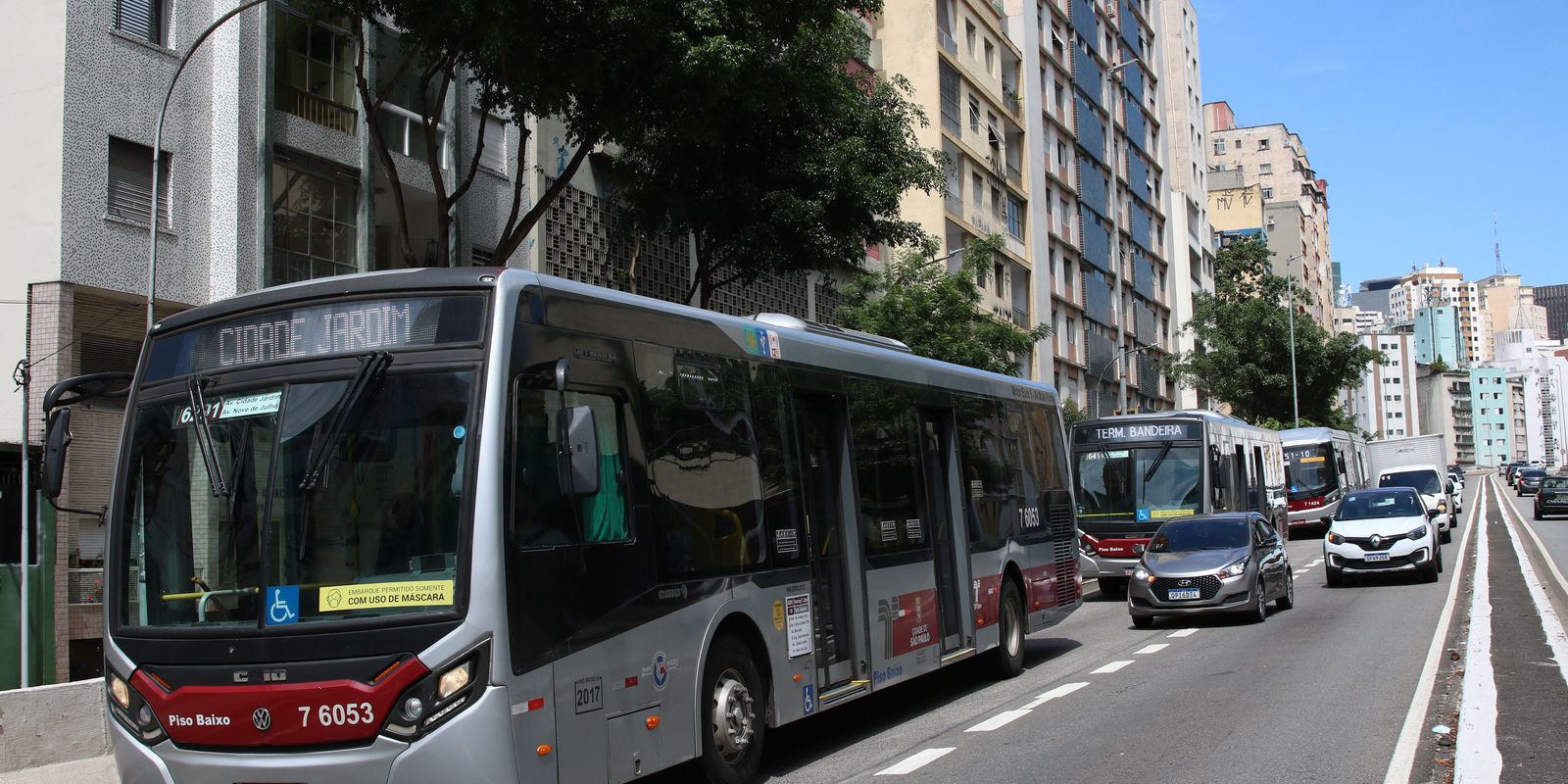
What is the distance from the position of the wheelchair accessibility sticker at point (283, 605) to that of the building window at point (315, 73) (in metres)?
13.8

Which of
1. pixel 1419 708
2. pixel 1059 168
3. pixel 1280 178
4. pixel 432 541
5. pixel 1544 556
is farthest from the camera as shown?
pixel 1280 178

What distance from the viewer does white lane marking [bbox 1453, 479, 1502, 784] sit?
317 inches

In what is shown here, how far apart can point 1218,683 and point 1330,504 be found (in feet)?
109

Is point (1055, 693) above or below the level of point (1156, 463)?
below

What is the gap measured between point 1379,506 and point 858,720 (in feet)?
50.2

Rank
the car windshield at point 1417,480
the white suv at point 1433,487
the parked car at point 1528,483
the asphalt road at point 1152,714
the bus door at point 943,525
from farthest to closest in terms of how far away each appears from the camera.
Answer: the parked car at point 1528,483, the car windshield at point 1417,480, the white suv at point 1433,487, the bus door at point 943,525, the asphalt road at point 1152,714

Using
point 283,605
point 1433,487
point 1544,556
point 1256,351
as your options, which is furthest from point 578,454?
point 1256,351

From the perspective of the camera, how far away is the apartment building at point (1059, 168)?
45562 mm

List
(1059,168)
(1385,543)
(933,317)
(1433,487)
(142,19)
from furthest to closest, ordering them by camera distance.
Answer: (1059,168), (1433,487), (933,317), (1385,543), (142,19)

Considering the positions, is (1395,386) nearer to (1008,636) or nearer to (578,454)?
(1008,636)

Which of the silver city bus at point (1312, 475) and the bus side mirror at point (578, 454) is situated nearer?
the bus side mirror at point (578, 454)

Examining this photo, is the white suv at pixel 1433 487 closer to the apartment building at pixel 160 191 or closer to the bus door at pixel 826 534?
the apartment building at pixel 160 191

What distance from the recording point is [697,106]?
1655 centimetres

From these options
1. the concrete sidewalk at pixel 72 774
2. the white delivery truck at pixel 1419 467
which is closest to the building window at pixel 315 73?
the concrete sidewalk at pixel 72 774
